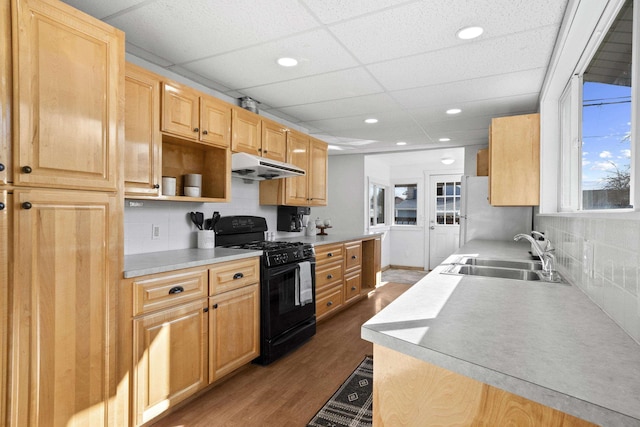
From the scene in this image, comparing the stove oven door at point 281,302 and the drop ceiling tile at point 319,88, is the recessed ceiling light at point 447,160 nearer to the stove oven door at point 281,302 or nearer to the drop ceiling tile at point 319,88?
the drop ceiling tile at point 319,88

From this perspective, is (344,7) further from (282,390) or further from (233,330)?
(282,390)

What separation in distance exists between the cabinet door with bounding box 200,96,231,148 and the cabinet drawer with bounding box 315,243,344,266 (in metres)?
1.42

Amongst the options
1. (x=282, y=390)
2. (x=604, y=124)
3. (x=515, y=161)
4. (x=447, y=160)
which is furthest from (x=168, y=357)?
(x=447, y=160)

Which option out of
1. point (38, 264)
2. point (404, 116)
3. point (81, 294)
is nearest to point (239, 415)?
point (81, 294)

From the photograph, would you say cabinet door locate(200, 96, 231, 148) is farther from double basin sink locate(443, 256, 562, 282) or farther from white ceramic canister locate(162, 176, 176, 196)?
double basin sink locate(443, 256, 562, 282)

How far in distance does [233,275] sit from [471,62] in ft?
7.46

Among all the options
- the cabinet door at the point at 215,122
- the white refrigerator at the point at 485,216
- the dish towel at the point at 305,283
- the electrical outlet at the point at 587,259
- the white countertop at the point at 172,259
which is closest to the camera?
the electrical outlet at the point at 587,259

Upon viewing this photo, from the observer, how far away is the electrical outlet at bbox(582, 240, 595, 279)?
4.48 feet

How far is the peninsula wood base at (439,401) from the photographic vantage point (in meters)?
0.77

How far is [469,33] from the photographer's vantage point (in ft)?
6.80

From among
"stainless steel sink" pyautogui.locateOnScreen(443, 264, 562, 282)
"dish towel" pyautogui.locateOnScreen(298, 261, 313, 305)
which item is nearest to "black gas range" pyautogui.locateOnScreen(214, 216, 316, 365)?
"dish towel" pyautogui.locateOnScreen(298, 261, 313, 305)

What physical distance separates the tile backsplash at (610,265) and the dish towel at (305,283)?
1.94 m

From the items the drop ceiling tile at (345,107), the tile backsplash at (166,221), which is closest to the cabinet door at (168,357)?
the tile backsplash at (166,221)

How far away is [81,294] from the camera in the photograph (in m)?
1.63
